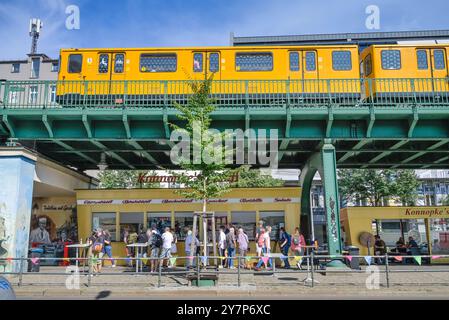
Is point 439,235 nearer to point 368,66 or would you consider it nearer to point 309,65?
point 368,66

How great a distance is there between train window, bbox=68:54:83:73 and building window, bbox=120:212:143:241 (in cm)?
741

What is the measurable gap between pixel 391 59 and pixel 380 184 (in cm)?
2245

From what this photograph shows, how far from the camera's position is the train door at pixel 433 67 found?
17266 mm

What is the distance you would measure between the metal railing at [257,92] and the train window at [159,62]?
920mm

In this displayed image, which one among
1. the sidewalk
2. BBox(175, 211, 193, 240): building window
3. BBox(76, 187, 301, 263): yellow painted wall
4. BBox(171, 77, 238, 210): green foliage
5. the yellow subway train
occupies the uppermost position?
the yellow subway train

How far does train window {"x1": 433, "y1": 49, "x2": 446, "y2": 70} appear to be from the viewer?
17.8 m

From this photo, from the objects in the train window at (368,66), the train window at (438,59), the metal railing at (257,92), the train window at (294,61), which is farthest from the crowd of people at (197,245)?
the train window at (438,59)

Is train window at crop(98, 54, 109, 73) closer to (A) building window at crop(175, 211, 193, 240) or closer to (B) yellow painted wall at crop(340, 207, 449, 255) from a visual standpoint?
(A) building window at crop(175, 211, 193, 240)

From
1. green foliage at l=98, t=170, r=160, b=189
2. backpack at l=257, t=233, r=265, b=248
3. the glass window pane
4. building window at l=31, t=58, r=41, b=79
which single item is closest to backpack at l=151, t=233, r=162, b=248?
backpack at l=257, t=233, r=265, b=248

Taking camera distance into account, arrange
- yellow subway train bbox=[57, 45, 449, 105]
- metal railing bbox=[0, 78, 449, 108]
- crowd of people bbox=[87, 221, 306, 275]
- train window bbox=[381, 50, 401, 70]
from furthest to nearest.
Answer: train window bbox=[381, 50, 401, 70] < yellow subway train bbox=[57, 45, 449, 105] < metal railing bbox=[0, 78, 449, 108] < crowd of people bbox=[87, 221, 306, 275]

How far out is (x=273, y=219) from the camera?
19625mm

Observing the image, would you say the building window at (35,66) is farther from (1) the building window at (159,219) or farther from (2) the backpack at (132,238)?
(2) the backpack at (132,238)

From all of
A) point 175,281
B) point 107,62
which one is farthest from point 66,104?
point 175,281
